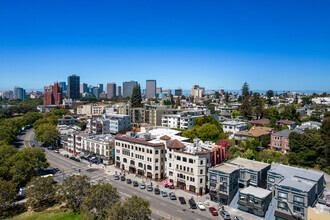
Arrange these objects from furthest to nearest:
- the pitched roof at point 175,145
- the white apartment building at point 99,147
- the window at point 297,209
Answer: the white apartment building at point 99,147 → the pitched roof at point 175,145 → the window at point 297,209

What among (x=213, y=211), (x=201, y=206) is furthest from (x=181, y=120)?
(x=213, y=211)

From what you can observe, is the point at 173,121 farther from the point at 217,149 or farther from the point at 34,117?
the point at 34,117

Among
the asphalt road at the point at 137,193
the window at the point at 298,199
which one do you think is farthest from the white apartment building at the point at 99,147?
the window at the point at 298,199

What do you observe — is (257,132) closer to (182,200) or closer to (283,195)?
(283,195)

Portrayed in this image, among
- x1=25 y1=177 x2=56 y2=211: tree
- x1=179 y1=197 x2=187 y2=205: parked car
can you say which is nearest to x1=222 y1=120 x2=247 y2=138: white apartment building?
x1=179 y1=197 x2=187 y2=205: parked car

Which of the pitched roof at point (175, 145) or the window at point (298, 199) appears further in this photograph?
the pitched roof at point (175, 145)

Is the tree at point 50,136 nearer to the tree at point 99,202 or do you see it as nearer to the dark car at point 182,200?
the tree at point 99,202

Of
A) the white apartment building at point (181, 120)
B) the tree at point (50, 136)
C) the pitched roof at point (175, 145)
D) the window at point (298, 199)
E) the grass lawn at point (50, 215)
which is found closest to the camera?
the window at point (298, 199)

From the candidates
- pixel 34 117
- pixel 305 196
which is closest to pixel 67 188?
pixel 305 196
